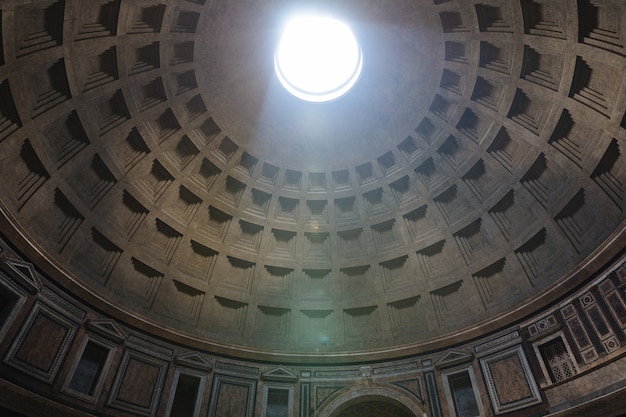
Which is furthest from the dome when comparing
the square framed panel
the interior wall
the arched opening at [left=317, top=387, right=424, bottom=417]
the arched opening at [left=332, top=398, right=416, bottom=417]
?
the arched opening at [left=332, top=398, right=416, bottom=417]

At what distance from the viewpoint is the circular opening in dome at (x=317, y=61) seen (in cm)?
2261

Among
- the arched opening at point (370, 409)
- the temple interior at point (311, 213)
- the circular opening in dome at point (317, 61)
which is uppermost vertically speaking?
the circular opening in dome at point (317, 61)

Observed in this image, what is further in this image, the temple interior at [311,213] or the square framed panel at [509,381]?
the square framed panel at [509,381]

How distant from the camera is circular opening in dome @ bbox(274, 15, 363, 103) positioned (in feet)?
74.2

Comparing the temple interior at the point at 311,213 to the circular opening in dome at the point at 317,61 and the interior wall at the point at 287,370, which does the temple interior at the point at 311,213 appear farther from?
the circular opening in dome at the point at 317,61

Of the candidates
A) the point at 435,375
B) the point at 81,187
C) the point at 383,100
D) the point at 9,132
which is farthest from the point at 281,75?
the point at 435,375

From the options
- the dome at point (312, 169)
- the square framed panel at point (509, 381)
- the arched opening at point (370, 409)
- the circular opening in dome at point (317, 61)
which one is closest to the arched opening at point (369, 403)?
the arched opening at point (370, 409)

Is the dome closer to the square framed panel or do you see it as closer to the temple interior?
the temple interior

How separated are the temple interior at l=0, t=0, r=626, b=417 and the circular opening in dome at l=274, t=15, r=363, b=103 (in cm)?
104

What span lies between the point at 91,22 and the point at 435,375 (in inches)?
770

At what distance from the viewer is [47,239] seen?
52.7ft

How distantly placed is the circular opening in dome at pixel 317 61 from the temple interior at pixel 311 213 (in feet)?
3.40

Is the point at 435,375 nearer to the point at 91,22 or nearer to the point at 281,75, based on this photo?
the point at 281,75

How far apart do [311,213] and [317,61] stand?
9.06 m
